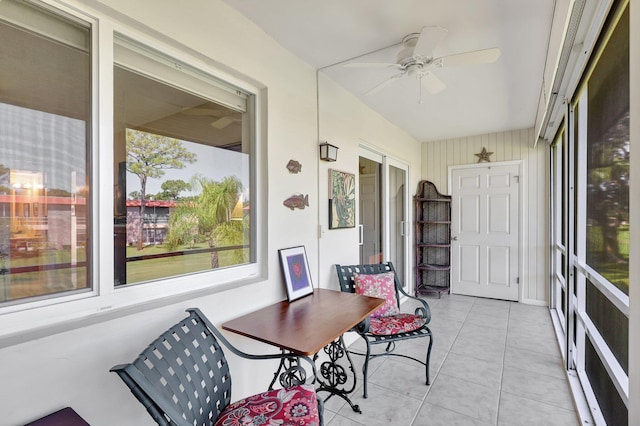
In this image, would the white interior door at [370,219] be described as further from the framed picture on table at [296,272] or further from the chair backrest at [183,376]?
the chair backrest at [183,376]

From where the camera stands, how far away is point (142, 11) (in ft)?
4.81

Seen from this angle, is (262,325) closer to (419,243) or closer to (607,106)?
(607,106)

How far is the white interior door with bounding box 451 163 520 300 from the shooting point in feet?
15.3

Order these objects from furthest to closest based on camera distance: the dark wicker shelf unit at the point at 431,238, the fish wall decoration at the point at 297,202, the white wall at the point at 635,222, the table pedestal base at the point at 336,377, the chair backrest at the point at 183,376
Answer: the dark wicker shelf unit at the point at 431,238, the fish wall decoration at the point at 297,202, the table pedestal base at the point at 336,377, the chair backrest at the point at 183,376, the white wall at the point at 635,222

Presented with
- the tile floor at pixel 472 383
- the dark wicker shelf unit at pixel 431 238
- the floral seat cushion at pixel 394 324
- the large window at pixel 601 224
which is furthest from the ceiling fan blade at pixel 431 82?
the dark wicker shelf unit at pixel 431 238

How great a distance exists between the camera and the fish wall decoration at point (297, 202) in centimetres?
237

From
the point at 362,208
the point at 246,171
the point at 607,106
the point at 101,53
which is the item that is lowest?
the point at 362,208

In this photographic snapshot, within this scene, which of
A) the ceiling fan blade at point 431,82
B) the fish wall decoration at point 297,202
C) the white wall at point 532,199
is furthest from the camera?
the white wall at point 532,199

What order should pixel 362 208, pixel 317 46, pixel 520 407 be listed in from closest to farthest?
pixel 520 407 → pixel 317 46 → pixel 362 208

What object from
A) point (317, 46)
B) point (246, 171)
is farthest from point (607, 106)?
point (246, 171)

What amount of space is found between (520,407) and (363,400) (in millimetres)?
1092

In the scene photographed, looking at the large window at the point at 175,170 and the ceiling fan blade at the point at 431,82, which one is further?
the ceiling fan blade at the point at 431,82

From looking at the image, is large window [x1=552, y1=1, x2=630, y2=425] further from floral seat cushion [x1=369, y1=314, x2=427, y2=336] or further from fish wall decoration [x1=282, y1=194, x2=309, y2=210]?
fish wall decoration [x1=282, y1=194, x2=309, y2=210]

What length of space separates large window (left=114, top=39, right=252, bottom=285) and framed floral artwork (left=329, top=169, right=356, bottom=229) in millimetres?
914
